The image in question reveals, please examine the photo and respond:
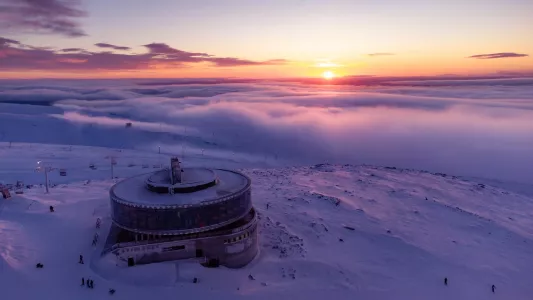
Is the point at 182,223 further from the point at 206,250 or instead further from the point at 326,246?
the point at 326,246

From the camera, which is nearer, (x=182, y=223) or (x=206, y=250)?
(x=182, y=223)

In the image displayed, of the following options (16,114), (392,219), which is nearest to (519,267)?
(392,219)

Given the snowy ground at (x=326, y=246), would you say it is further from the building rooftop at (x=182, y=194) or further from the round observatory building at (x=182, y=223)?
the building rooftop at (x=182, y=194)

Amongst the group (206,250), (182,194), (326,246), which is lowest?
(326,246)

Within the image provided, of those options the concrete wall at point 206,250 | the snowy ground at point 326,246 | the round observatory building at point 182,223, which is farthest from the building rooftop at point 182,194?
the snowy ground at point 326,246

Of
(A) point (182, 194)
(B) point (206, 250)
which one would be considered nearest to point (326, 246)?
(B) point (206, 250)

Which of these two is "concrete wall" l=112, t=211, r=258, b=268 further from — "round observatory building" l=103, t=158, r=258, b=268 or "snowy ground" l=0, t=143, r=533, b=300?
"snowy ground" l=0, t=143, r=533, b=300
